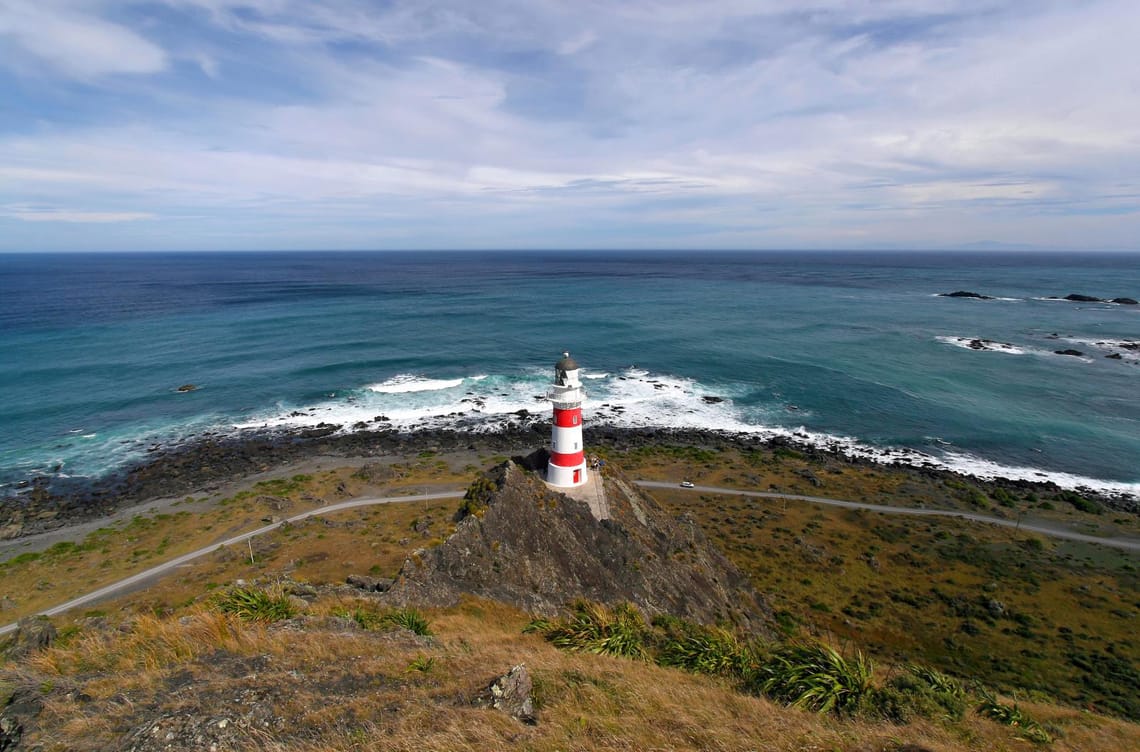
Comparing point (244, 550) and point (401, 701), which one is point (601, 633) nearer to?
point (401, 701)

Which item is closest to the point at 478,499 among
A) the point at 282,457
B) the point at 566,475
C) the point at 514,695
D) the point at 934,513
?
the point at 566,475

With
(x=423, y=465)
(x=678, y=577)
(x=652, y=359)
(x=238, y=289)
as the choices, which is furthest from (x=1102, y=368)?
(x=238, y=289)

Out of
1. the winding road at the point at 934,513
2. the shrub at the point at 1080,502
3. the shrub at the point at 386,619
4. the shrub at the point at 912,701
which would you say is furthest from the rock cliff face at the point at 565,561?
the shrub at the point at 1080,502

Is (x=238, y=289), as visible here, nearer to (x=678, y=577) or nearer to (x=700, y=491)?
(x=700, y=491)

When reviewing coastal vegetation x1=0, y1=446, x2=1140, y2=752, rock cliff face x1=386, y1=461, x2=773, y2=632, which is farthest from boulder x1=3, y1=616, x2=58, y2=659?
rock cliff face x1=386, y1=461, x2=773, y2=632

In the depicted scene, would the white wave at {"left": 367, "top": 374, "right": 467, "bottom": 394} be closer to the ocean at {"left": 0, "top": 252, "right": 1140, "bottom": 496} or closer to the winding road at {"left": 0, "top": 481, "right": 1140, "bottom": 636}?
the ocean at {"left": 0, "top": 252, "right": 1140, "bottom": 496}
